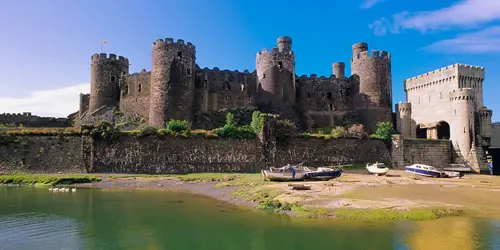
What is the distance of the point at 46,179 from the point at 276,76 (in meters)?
26.2

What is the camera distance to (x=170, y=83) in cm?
3956

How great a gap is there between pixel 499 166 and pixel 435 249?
4335cm

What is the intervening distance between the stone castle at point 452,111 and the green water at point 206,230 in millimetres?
28995

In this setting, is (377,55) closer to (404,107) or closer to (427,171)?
(404,107)

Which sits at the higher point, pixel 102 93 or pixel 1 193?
pixel 102 93

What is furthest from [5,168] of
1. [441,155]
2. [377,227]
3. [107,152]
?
[441,155]

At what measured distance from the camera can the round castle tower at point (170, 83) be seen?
39.3m

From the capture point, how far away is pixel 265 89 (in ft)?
149

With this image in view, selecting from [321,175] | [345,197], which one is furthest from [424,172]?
[345,197]

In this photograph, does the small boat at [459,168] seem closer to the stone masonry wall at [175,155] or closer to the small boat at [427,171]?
the small boat at [427,171]

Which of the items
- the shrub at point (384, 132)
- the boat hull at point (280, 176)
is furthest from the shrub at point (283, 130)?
the shrub at point (384, 132)

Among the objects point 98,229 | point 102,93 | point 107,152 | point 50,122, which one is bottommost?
point 98,229

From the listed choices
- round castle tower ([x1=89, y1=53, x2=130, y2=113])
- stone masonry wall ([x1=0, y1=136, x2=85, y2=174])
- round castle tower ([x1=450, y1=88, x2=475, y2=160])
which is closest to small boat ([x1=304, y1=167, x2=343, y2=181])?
stone masonry wall ([x1=0, y1=136, x2=85, y2=174])

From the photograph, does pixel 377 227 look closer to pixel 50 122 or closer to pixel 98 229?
pixel 98 229
